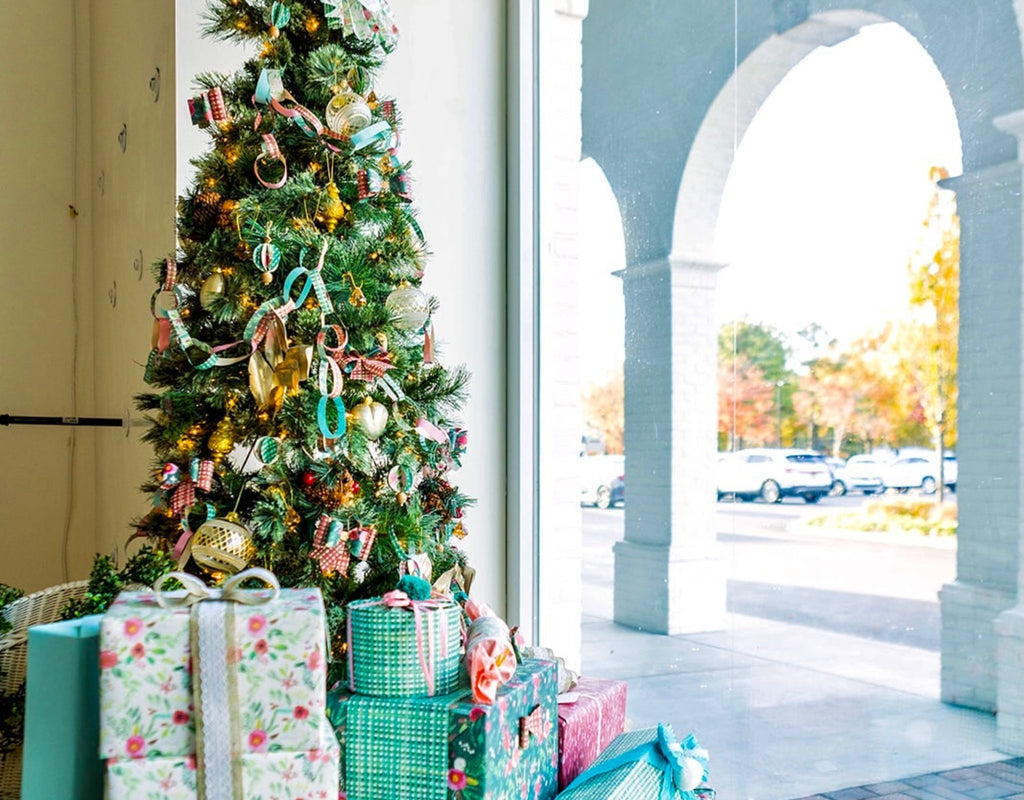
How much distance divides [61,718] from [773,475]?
4.62 ft

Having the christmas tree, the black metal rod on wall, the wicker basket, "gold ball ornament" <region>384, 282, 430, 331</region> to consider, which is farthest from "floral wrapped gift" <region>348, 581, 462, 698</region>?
the black metal rod on wall

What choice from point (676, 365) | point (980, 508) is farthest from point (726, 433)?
point (980, 508)

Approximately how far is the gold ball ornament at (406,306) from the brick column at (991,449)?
0.97 metres

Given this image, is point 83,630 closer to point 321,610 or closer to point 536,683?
point 321,610

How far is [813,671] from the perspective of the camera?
198 centimetres

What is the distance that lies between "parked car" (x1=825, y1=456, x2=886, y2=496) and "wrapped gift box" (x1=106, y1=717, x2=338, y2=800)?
→ 1112mm

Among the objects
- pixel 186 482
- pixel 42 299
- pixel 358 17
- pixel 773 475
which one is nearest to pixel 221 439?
pixel 186 482

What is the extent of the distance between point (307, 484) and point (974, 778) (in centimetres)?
129

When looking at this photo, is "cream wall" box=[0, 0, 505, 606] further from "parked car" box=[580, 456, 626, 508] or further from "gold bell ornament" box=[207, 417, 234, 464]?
"gold bell ornament" box=[207, 417, 234, 464]

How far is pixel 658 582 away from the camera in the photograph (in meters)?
2.34

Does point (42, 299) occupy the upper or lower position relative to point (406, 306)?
upper

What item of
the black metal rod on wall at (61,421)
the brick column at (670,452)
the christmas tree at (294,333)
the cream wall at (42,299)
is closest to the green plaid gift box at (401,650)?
the christmas tree at (294,333)

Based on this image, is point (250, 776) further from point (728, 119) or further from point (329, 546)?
point (728, 119)

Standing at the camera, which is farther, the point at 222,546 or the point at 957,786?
the point at 957,786
